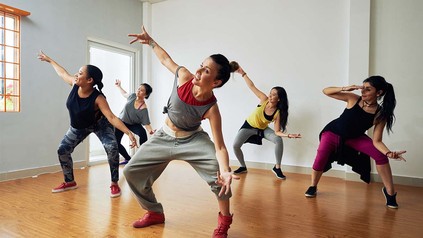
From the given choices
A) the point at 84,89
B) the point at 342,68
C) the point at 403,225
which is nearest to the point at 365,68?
Answer: the point at 342,68

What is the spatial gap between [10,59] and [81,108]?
4.83ft

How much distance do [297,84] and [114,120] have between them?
2537 millimetres

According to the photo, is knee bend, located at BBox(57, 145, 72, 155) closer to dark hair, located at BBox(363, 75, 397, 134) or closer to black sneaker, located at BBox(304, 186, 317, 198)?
black sneaker, located at BBox(304, 186, 317, 198)

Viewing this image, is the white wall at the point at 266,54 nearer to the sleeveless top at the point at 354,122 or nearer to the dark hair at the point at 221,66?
the sleeveless top at the point at 354,122

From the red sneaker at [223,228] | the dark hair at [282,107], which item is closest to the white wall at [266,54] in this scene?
the dark hair at [282,107]

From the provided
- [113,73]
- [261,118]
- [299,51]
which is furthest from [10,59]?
[299,51]

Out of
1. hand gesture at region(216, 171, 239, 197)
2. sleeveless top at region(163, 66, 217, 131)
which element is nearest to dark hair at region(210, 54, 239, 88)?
sleeveless top at region(163, 66, 217, 131)

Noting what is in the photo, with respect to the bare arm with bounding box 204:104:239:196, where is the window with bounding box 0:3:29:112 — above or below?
above

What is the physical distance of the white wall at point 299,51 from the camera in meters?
3.41

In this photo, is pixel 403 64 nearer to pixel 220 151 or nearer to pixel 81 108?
pixel 220 151

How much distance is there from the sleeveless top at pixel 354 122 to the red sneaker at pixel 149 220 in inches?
71.9

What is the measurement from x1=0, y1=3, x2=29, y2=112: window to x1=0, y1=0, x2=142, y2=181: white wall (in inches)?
2.4

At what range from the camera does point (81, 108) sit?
8.82 ft

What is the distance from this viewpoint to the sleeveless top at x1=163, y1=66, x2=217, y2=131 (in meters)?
1.75
